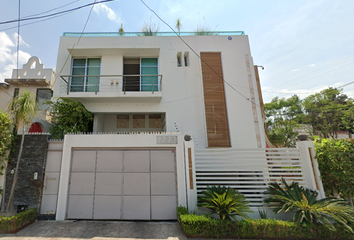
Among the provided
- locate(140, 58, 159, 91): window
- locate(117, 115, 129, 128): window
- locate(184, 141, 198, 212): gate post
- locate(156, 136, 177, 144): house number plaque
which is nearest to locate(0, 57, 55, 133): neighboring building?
locate(117, 115, 129, 128): window

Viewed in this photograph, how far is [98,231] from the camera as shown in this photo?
4.43m

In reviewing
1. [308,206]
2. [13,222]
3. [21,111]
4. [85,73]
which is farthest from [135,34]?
[308,206]

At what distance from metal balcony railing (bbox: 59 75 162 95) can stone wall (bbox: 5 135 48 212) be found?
371 centimetres

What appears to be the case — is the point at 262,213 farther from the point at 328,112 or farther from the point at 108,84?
the point at 328,112

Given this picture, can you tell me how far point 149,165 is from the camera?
545 cm

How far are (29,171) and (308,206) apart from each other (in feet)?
28.2

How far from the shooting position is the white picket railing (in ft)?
17.6

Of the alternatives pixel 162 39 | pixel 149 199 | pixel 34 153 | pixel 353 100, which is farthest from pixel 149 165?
pixel 353 100

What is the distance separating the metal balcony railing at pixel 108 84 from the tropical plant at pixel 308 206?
668 cm

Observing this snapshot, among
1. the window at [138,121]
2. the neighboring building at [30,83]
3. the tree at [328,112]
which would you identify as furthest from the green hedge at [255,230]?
the tree at [328,112]

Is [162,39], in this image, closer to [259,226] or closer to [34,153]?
[34,153]

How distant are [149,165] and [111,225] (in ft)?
6.64

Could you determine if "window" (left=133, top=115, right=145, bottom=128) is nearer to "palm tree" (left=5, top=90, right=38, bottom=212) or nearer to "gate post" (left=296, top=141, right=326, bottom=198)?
"palm tree" (left=5, top=90, right=38, bottom=212)

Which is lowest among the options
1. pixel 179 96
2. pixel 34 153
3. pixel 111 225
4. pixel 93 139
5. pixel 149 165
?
pixel 111 225
